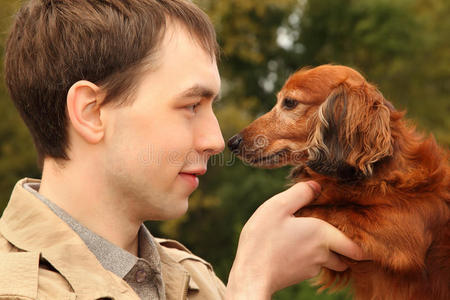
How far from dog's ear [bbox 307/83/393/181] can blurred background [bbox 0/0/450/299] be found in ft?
28.1

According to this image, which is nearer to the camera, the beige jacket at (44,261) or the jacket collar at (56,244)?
the beige jacket at (44,261)

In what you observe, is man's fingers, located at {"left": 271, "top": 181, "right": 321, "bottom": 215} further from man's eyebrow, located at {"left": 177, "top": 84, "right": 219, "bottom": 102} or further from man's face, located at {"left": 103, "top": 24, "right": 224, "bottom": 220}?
man's eyebrow, located at {"left": 177, "top": 84, "right": 219, "bottom": 102}

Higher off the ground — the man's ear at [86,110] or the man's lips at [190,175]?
the man's ear at [86,110]

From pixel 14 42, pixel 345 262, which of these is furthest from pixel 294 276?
pixel 14 42

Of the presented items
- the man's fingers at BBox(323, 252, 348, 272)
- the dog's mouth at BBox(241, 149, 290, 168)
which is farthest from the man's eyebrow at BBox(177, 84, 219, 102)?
the dog's mouth at BBox(241, 149, 290, 168)

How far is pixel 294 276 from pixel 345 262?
0.50 m

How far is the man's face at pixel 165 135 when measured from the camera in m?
1.98

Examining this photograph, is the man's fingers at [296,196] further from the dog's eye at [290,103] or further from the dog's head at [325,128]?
the dog's eye at [290,103]

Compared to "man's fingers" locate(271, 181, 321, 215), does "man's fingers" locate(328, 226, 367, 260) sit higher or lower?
lower

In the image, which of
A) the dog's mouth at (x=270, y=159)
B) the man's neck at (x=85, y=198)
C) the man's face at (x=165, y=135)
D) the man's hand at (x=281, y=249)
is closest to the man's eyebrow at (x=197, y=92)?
the man's face at (x=165, y=135)

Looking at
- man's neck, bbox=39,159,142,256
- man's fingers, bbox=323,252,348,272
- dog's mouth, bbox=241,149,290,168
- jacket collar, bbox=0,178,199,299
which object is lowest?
man's fingers, bbox=323,252,348,272

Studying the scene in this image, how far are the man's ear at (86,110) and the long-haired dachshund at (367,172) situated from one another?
1.33 metres

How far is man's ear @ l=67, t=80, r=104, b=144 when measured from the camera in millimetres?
1982

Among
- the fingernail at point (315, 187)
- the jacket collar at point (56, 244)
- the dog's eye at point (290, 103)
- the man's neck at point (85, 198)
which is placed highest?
the dog's eye at point (290, 103)
